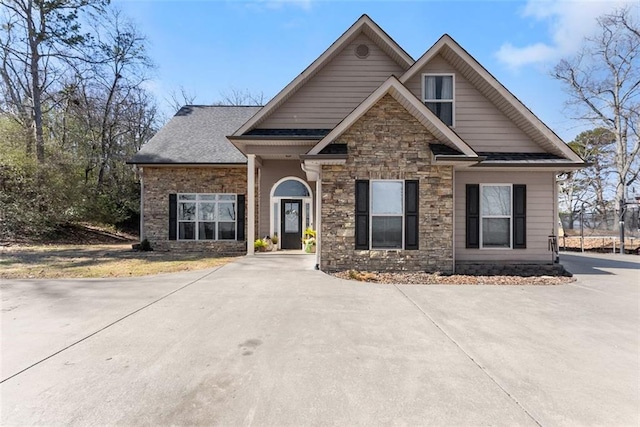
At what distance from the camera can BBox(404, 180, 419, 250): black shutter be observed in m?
8.46

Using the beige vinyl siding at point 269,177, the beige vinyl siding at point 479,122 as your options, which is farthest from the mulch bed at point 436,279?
the beige vinyl siding at point 269,177

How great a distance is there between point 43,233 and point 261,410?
1908 centimetres

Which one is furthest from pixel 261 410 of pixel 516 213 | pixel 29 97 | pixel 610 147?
pixel 610 147

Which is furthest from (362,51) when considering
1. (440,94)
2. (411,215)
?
(411,215)

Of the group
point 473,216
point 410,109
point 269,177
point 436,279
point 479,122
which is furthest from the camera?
point 269,177

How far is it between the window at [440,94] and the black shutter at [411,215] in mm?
3051

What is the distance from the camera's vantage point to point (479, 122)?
9.85 metres

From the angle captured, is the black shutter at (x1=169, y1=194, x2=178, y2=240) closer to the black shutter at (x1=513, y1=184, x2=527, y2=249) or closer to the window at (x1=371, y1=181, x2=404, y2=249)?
the window at (x1=371, y1=181, x2=404, y2=249)

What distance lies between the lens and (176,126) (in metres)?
15.7

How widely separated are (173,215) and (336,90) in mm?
8521

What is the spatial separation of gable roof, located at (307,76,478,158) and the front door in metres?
4.95

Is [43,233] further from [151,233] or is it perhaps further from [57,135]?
[57,135]

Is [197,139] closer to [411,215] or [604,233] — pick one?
[411,215]

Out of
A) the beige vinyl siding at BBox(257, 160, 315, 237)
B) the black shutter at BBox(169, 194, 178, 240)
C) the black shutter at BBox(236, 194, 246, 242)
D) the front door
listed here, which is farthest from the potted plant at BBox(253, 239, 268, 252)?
the black shutter at BBox(169, 194, 178, 240)
